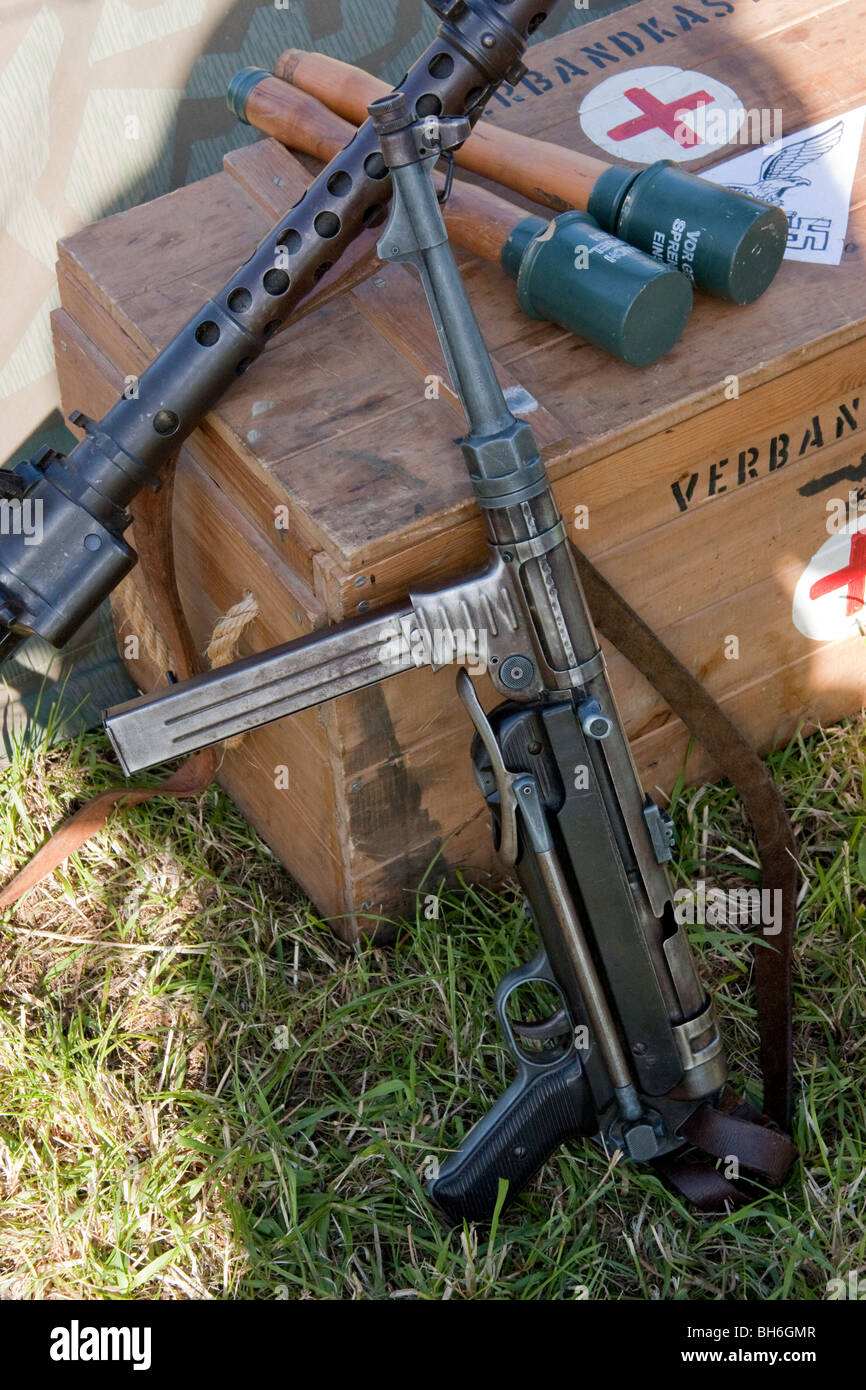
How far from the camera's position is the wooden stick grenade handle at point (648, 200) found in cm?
204

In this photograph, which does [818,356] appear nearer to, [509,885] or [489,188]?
[489,188]

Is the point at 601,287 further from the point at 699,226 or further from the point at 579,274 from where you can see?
the point at 699,226

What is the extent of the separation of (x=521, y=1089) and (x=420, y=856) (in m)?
0.44

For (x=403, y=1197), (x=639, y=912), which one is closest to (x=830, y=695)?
(x=639, y=912)

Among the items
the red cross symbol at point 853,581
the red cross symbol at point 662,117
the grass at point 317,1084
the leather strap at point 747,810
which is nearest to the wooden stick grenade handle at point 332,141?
the red cross symbol at point 662,117

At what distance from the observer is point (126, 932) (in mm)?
2418

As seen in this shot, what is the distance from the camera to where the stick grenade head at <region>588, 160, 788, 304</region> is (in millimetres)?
2031

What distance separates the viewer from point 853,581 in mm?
2453

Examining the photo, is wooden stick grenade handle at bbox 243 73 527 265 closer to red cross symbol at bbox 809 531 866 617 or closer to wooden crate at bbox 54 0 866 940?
wooden crate at bbox 54 0 866 940

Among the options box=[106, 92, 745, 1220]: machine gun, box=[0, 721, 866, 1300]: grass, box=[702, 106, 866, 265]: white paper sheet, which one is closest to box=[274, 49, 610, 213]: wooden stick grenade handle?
box=[702, 106, 866, 265]: white paper sheet

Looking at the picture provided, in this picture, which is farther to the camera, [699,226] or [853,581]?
[853,581]

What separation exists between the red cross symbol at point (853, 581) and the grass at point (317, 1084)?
0.83 ft

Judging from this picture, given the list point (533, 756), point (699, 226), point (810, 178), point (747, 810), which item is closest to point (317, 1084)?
point (533, 756)

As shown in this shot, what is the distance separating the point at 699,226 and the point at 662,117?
537mm
